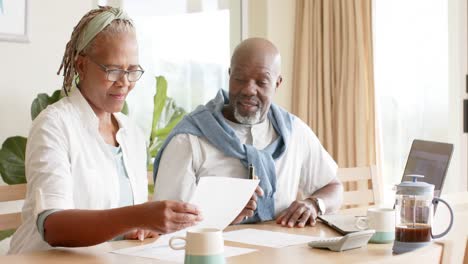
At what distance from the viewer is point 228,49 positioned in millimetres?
4750

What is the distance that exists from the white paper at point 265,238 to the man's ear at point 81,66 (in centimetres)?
62

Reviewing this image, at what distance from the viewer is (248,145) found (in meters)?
2.57

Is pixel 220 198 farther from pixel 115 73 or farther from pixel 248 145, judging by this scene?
pixel 248 145

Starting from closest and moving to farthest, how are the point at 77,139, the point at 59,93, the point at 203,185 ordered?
1. the point at 203,185
2. the point at 77,139
3. the point at 59,93

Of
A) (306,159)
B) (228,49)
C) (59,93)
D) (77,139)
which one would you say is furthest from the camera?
(228,49)

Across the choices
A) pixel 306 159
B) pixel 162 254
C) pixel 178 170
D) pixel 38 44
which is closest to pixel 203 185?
pixel 162 254

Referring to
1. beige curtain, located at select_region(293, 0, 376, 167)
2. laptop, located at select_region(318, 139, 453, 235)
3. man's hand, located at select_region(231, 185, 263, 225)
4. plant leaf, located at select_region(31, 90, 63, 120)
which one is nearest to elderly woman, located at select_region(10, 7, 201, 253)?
man's hand, located at select_region(231, 185, 263, 225)

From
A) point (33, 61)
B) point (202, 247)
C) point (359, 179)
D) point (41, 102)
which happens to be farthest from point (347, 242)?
point (33, 61)

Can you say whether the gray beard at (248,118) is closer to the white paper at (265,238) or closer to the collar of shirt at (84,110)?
the white paper at (265,238)

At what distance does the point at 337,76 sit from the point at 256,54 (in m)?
2.03

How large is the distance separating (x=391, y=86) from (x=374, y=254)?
2770 mm

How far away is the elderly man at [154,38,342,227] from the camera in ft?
8.19

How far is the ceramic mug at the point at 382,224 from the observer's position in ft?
6.39

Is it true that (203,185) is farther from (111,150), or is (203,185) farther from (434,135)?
(434,135)
